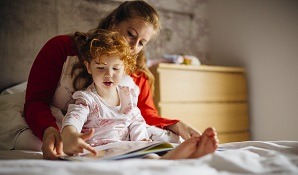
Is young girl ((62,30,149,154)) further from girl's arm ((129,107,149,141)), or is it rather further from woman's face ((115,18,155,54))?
woman's face ((115,18,155,54))

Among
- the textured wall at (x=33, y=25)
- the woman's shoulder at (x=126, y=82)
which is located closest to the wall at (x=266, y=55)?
the textured wall at (x=33, y=25)

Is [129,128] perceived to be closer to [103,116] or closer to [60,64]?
[103,116]

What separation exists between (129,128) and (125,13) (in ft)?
1.83

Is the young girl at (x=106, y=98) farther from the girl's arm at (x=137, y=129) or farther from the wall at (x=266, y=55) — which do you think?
the wall at (x=266, y=55)

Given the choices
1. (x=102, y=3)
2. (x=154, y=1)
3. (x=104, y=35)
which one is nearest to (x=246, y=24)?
(x=154, y=1)

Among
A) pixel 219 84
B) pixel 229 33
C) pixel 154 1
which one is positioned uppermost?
pixel 154 1

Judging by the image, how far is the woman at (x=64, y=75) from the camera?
3.75ft

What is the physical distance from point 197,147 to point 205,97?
163 centimetres

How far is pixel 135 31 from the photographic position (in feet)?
4.53

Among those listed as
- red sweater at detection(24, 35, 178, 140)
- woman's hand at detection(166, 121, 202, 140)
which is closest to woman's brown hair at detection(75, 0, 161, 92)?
red sweater at detection(24, 35, 178, 140)

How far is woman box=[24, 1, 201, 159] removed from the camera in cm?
114

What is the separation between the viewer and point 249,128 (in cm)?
273

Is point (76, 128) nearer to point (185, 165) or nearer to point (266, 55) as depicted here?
point (185, 165)

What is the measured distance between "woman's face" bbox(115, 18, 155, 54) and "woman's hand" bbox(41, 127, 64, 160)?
1.81 feet
